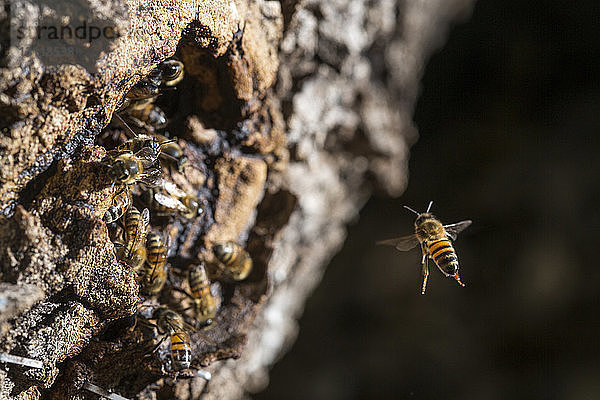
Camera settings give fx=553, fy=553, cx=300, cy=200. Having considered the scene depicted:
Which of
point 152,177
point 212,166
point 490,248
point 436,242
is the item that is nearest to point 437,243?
point 436,242

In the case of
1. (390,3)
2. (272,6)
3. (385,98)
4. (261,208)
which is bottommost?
(261,208)

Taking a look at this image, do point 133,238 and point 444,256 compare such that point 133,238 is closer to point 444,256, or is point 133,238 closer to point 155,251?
point 155,251

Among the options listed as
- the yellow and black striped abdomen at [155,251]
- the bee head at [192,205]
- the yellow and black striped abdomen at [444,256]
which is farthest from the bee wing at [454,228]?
the yellow and black striped abdomen at [155,251]

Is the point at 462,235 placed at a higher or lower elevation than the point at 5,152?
higher

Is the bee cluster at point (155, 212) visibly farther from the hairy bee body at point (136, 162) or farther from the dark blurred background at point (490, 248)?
the dark blurred background at point (490, 248)

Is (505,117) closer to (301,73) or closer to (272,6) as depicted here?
(301,73)

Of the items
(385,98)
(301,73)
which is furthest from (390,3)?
(301,73)
